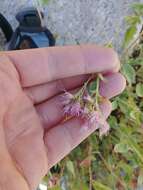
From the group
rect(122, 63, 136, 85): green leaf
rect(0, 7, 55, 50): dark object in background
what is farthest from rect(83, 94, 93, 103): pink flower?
rect(0, 7, 55, 50): dark object in background

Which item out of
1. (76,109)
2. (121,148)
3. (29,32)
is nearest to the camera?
(76,109)

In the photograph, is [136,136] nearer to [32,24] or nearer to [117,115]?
[117,115]

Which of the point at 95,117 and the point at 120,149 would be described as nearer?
the point at 95,117

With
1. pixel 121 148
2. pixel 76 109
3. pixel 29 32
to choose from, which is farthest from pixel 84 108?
pixel 29 32

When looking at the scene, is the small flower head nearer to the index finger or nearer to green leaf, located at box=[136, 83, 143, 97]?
the index finger

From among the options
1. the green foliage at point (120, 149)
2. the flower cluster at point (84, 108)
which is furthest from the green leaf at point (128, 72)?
the flower cluster at point (84, 108)

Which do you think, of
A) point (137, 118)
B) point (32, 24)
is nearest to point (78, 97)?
point (137, 118)

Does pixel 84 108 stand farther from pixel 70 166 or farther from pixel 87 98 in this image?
pixel 70 166

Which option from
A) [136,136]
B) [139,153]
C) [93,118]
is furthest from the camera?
[136,136]
